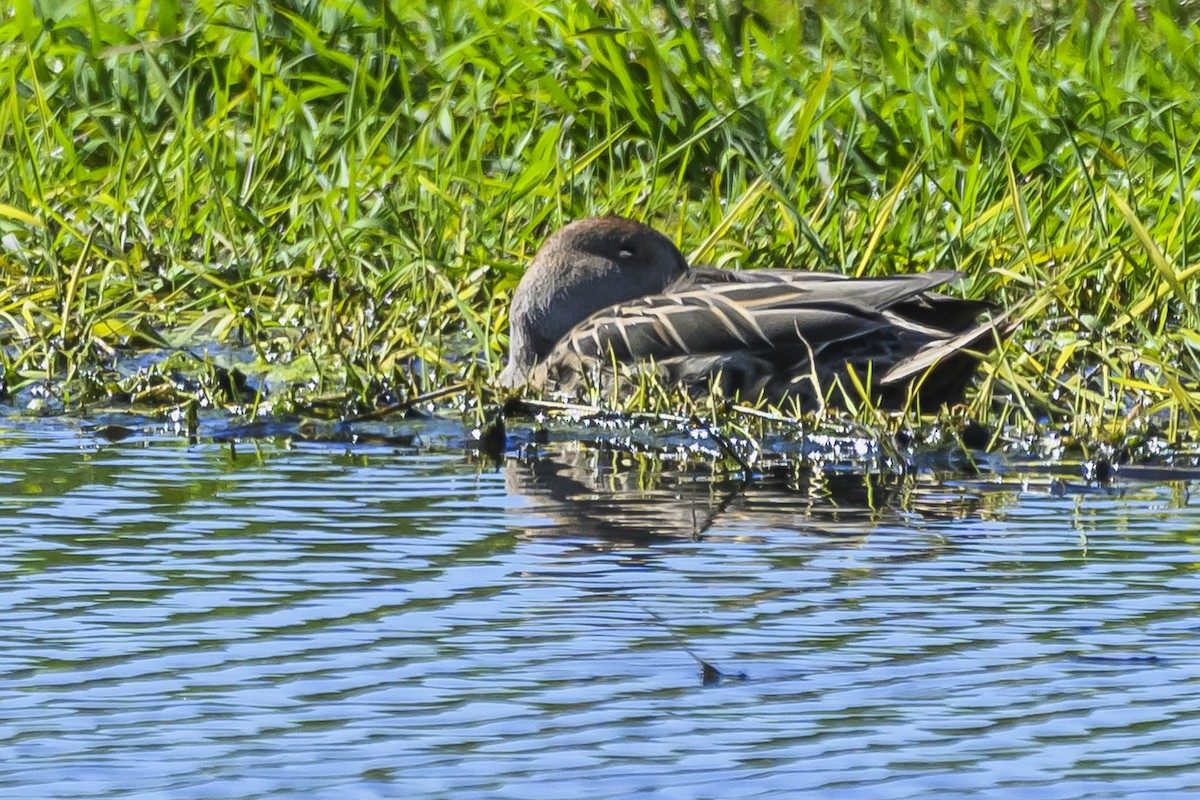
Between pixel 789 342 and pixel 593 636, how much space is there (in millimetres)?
2528

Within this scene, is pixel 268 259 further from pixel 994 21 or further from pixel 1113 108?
pixel 994 21

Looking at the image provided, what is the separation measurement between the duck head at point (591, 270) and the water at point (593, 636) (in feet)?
5.63

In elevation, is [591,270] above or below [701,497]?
above

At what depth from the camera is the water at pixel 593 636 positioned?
261 centimetres

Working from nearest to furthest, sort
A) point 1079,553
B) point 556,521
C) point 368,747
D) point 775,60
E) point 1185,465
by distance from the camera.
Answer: point 368,747
point 1079,553
point 556,521
point 1185,465
point 775,60

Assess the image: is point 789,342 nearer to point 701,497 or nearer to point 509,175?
point 701,497

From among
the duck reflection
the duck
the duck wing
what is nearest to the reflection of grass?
the duck

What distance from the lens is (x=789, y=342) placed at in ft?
18.5

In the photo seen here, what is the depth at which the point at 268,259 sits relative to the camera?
6.94 metres

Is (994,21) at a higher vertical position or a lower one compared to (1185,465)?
higher

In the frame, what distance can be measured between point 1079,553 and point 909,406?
1.44 metres

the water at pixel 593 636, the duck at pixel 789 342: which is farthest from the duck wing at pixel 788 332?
the water at pixel 593 636

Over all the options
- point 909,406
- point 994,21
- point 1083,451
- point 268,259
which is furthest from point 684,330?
point 994,21

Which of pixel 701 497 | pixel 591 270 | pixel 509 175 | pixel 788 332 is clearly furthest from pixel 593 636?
pixel 509 175
